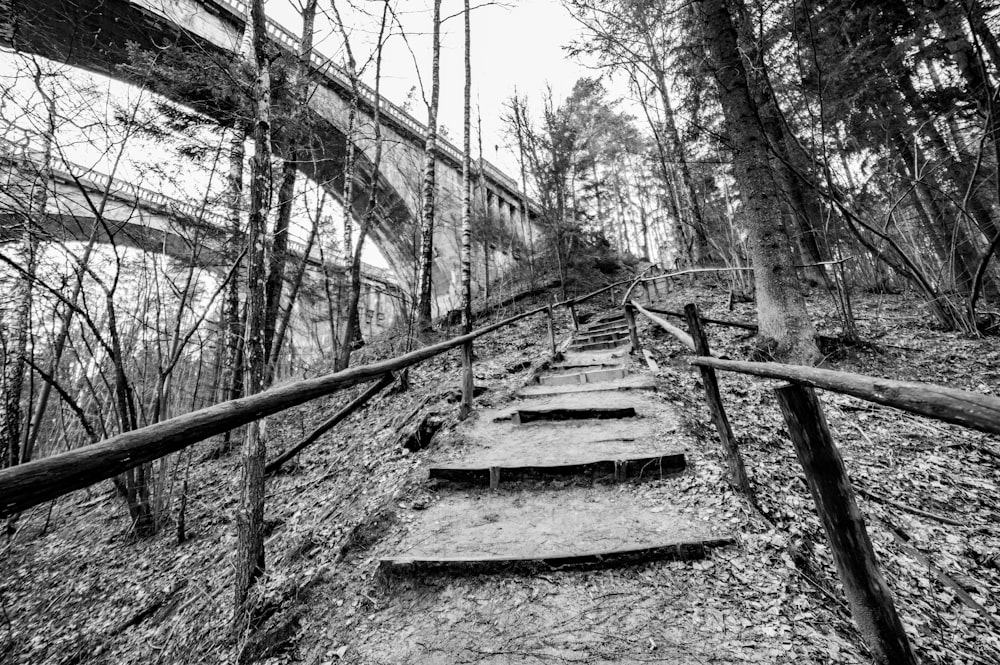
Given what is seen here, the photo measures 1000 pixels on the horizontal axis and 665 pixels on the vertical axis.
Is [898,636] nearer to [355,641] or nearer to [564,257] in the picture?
[355,641]

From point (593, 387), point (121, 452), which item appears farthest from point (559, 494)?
point (121, 452)

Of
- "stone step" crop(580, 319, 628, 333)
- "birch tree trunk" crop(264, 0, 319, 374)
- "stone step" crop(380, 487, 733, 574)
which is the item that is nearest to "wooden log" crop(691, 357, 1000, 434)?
"stone step" crop(380, 487, 733, 574)

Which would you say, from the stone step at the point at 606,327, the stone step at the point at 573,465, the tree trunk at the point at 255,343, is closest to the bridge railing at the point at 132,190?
the tree trunk at the point at 255,343

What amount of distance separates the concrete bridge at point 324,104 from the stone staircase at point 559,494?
9.48 feet

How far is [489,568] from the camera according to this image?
6.84 feet

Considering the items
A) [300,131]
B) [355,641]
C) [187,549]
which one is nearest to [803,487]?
[355,641]

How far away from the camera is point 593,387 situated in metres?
5.00

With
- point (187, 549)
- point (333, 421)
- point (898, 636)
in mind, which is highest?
point (333, 421)

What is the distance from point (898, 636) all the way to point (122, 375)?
18.5ft

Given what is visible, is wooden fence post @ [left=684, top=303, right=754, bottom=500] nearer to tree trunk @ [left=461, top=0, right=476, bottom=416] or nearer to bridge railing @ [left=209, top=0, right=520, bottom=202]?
tree trunk @ [left=461, top=0, right=476, bottom=416]

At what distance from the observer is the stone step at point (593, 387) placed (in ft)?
15.4

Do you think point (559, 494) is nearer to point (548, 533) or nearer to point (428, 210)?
point (548, 533)

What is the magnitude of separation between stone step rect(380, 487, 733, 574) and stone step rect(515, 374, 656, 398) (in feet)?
6.92

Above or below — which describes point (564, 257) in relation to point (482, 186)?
below
